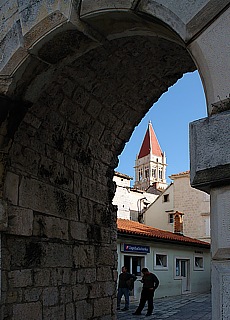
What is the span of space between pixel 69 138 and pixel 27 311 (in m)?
1.75

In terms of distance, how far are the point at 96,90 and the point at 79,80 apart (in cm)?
31

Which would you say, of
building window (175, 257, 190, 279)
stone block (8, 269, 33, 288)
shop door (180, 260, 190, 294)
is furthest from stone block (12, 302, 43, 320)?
shop door (180, 260, 190, 294)

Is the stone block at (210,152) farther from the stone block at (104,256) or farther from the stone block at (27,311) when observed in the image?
the stone block at (104,256)

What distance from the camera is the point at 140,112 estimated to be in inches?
220

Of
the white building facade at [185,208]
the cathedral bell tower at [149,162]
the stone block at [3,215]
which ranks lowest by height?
the stone block at [3,215]

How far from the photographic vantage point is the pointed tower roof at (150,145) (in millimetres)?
75062

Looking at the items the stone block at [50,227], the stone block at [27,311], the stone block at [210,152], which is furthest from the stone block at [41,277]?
the stone block at [210,152]

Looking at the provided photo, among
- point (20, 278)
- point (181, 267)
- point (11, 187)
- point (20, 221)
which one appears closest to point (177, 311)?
point (181, 267)

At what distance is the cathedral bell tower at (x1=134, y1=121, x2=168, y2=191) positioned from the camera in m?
73.6

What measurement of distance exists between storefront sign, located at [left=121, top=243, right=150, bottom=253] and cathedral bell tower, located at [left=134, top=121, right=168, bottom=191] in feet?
185

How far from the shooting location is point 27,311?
4.33 metres

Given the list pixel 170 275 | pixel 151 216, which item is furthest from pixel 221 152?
pixel 151 216

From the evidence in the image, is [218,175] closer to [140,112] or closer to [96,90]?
[96,90]

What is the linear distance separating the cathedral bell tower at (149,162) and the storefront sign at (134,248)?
2215 inches
